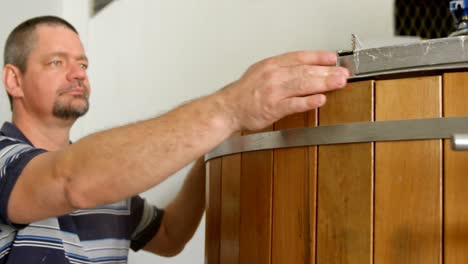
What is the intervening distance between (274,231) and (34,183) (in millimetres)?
582

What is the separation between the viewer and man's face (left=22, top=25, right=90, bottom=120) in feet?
7.16

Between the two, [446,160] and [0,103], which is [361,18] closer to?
[0,103]

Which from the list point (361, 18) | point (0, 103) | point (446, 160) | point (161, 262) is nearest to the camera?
point (446, 160)

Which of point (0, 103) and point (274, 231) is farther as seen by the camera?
point (0, 103)

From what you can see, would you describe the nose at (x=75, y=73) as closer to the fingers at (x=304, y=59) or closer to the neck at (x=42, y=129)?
the neck at (x=42, y=129)

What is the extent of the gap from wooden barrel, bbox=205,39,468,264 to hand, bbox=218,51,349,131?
58 millimetres

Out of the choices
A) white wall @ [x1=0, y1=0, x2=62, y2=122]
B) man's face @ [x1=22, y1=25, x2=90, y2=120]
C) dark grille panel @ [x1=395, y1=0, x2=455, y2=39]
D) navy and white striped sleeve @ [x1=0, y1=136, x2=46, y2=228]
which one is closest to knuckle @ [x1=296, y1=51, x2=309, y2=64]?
navy and white striped sleeve @ [x1=0, y1=136, x2=46, y2=228]

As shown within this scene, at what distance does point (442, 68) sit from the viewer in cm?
134

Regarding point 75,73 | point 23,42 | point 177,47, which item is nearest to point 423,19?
point 177,47

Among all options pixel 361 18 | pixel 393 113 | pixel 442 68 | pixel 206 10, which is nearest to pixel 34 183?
pixel 393 113

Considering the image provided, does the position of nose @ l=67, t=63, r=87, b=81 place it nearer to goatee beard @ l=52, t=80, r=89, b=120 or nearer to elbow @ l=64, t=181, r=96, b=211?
goatee beard @ l=52, t=80, r=89, b=120

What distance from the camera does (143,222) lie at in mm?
2416

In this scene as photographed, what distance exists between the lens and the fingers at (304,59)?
142 centimetres

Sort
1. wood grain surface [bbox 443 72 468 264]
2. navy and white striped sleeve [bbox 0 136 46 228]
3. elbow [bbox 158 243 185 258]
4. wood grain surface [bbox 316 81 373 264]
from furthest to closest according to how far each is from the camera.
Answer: elbow [bbox 158 243 185 258] → navy and white striped sleeve [bbox 0 136 46 228] → wood grain surface [bbox 316 81 373 264] → wood grain surface [bbox 443 72 468 264]
